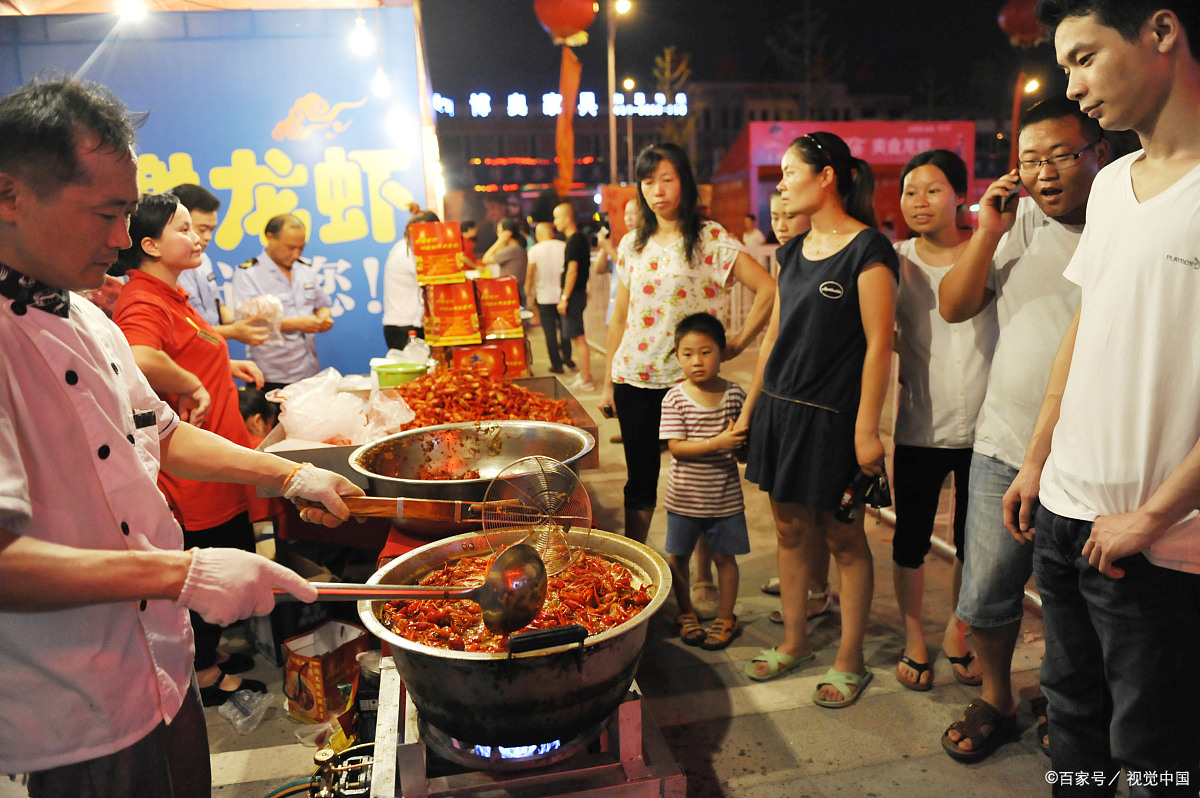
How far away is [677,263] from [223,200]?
530cm

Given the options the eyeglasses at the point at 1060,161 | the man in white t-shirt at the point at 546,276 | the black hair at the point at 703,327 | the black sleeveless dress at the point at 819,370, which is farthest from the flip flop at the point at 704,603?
the man in white t-shirt at the point at 546,276

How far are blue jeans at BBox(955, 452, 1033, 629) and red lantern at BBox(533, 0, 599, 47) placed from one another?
940cm

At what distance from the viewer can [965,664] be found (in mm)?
3291

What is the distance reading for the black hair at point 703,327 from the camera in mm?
3521

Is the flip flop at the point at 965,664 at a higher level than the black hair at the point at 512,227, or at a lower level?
lower

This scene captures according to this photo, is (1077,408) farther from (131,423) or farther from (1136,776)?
(131,423)

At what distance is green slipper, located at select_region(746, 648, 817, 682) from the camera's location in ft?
10.9

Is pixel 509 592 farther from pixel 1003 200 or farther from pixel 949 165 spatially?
pixel 949 165

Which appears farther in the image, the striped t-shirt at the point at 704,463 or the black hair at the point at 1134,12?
the striped t-shirt at the point at 704,463

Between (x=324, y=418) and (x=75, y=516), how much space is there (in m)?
1.91

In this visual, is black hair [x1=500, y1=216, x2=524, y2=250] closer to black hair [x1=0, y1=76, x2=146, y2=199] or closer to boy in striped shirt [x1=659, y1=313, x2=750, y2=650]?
boy in striped shirt [x1=659, y1=313, x2=750, y2=650]

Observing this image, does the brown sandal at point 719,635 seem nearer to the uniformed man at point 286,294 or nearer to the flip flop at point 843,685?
the flip flop at point 843,685

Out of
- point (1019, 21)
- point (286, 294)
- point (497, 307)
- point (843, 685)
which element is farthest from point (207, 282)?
point (1019, 21)

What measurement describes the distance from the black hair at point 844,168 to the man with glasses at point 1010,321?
1.67 feet
